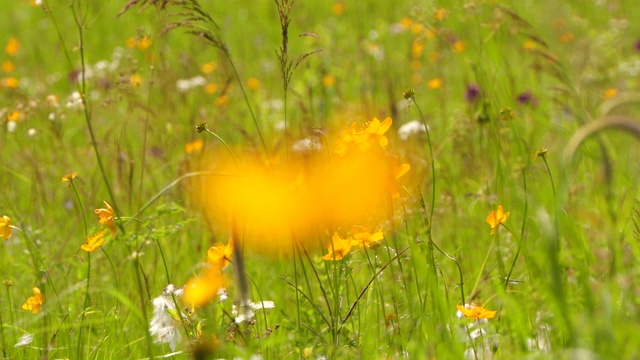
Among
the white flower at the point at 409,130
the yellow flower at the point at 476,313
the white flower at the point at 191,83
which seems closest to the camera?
the yellow flower at the point at 476,313

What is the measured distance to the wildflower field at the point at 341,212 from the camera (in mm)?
1885

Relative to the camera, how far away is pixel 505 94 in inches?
116

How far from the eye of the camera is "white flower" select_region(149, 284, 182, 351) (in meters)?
2.10

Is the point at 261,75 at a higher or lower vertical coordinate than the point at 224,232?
higher

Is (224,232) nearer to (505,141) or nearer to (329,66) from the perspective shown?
(505,141)

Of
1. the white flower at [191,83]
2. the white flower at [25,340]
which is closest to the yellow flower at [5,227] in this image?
the white flower at [25,340]

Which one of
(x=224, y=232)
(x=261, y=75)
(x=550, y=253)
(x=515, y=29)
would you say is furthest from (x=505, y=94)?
(x=261, y=75)

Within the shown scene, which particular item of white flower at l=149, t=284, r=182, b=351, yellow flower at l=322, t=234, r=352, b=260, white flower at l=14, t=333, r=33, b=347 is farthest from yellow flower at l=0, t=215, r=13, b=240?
yellow flower at l=322, t=234, r=352, b=260

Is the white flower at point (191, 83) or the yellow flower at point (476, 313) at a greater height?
the white flower at point (191, 83)

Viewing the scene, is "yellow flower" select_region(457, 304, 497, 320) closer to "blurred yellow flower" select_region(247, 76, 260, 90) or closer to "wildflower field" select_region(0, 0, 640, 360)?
"wildflower field" select_region(0, 0, 640, 360)

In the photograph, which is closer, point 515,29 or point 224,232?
point 515,29

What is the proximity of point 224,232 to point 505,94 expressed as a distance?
107 cm

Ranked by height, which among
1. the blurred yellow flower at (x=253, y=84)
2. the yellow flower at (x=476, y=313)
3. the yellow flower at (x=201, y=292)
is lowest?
the yellow flower at (x=476, y=313)

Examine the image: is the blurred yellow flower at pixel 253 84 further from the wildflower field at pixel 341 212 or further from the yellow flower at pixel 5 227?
the yellow flower at pixel 5 227
